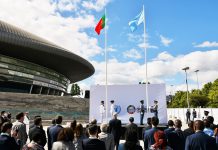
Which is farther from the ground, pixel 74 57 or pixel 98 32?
pixel 74 57

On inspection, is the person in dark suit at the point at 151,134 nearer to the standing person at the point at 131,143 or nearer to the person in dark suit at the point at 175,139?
the person in dark suit at the point at 175,139

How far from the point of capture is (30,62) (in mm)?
60406

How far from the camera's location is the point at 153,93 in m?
17.9

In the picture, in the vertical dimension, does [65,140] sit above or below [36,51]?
below

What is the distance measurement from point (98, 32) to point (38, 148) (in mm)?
18723

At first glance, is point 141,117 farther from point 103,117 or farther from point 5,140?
point 5,140

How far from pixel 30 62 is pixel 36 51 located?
6.90 m

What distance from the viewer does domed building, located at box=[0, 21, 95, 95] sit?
165 ft

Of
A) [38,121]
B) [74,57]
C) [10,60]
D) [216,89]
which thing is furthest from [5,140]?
[216,89]

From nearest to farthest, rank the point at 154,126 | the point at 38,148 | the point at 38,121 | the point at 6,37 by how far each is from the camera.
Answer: the point at 38,148 → the point at 154,126 → the point at 38,121 → the point at 6,37

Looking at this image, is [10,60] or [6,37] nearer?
[6,37]

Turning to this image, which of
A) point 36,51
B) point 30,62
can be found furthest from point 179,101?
point 36,51

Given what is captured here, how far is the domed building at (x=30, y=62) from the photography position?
165 feet

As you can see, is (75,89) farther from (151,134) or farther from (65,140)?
(65,140)
